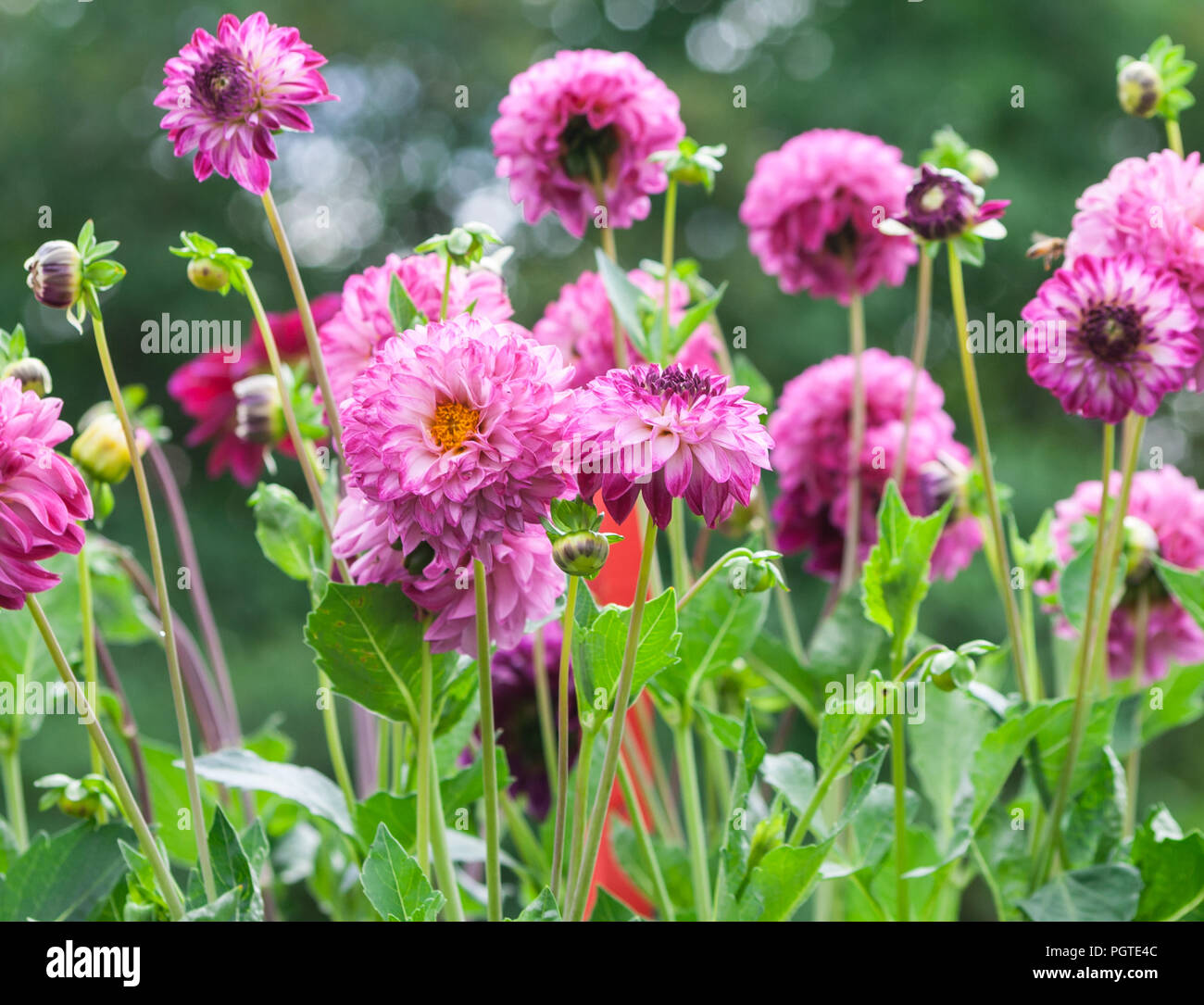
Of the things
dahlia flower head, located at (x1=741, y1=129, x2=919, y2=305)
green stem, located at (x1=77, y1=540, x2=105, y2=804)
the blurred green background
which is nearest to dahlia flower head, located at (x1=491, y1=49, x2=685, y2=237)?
dahlia flower head, located at (x1=741, y1=129, x2=919, y2=305)

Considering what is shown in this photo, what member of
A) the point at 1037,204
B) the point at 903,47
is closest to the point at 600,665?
the point at 1037,204

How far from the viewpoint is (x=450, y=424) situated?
263 millimetres

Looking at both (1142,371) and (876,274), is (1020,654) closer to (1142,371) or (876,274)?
(1142,371)

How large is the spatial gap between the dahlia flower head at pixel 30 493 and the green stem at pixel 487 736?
10 centimetres

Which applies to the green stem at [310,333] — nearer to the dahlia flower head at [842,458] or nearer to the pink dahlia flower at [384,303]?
the pink dahlia flower at [384,303]

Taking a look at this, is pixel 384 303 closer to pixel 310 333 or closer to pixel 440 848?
pixel 310 333

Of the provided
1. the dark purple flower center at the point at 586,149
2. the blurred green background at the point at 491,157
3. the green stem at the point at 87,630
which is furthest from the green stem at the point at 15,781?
the blurred green background at the point at 491,157

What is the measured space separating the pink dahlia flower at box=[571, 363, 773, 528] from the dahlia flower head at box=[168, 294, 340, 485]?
0.37m

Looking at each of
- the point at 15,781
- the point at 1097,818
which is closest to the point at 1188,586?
the point at 1097,818

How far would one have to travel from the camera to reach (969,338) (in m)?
0.38

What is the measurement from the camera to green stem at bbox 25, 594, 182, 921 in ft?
0.91

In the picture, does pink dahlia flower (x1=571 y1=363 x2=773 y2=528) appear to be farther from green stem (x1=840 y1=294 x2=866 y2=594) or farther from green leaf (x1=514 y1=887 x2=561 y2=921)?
green stem (x1=840 y1=294 x2=866 y2=594)

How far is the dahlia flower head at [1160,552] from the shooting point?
0.49m

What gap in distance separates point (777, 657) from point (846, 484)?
0.13 meters
